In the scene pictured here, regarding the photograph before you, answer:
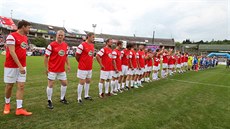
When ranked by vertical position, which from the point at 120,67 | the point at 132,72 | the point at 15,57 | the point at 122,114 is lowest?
the point at 122,114

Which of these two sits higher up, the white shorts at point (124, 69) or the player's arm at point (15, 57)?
the player's arm at point (15, 57)

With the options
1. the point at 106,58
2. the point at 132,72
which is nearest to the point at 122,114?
the point at 106,58

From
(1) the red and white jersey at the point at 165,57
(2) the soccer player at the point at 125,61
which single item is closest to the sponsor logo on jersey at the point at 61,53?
(2) the soccer player at the point at 125,61

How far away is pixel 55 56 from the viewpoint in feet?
21.4

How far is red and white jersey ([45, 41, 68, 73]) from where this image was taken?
6475 mm

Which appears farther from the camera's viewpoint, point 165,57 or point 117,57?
point 165,57

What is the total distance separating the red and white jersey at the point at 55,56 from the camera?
21.2 feet

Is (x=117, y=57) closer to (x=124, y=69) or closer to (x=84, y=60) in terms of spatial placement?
(x=124, y=69)

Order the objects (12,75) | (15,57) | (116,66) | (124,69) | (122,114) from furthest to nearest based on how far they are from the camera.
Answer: (124,69) → (116,66) → (122,114) → (12,75) → (15,57)

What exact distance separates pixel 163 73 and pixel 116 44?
836 centimetres

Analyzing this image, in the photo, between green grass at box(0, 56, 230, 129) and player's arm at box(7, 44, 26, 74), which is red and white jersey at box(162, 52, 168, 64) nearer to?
green grass at box(0, 56, 230, 129)

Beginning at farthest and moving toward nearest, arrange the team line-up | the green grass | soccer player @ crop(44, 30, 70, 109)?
1. soccer player @ crop(44, 30, 70, 109)
2. the team line-up
3. the green grass

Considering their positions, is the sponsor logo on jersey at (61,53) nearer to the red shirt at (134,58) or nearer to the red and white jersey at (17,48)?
the red and white jersey at (17,48)

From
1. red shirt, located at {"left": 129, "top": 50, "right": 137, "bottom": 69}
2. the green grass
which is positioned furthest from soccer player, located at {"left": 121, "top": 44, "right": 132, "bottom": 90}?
the green grass
